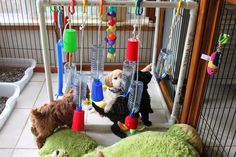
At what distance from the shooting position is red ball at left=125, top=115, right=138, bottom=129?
1.37 metres

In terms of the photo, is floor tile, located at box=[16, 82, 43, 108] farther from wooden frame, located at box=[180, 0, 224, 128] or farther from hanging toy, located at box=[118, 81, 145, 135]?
wooden frame, located at box=[180, 0, 224, 128]

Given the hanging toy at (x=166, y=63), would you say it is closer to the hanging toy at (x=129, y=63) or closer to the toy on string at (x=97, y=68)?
the hanging toy at (x=129, y=63)

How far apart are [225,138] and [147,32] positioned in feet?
3.49

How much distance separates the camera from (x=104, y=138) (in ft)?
4.75

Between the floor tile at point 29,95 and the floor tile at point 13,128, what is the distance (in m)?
0.07

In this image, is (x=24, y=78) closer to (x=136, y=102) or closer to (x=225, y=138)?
(x=136, y=102)

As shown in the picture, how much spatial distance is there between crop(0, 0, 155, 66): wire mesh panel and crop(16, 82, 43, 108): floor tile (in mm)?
303

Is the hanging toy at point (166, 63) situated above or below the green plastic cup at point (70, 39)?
below

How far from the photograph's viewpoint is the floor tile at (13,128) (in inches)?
55.5

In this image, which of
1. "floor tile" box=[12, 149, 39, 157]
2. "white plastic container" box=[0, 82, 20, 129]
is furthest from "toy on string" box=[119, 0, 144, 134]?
"white plastic container" box=[0, 82, 20, 129]

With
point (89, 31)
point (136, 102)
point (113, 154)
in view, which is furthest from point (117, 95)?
point (89, 31)

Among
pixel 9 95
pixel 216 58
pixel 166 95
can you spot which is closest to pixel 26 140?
pixel 9 95

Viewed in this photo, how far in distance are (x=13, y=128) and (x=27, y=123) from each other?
8 centimetres

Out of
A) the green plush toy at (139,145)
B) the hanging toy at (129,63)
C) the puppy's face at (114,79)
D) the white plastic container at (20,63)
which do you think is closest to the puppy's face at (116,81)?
the puppy's face at (114,79)
